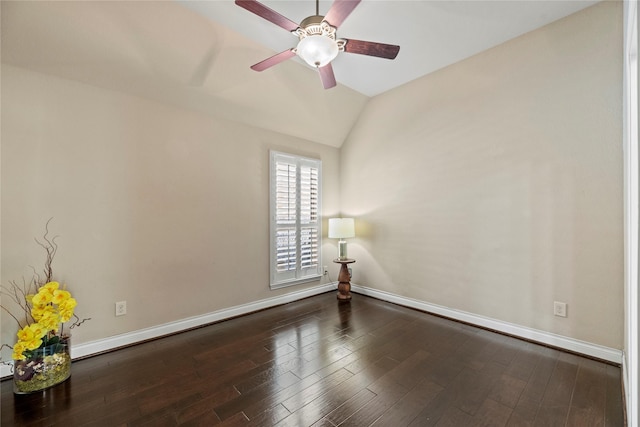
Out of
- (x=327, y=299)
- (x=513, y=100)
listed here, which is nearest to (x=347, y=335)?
(x=327, y=299)

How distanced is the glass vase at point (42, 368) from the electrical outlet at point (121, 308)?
0.46 metres

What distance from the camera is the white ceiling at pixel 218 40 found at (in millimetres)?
2084

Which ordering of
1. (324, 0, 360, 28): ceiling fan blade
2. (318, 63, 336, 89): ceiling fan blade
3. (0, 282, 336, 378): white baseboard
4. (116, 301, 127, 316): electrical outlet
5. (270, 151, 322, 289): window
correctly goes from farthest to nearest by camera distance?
(270, 151, 322, 289): window < (116, 301, 127, 316): electrical outlet < (0, 282, 336, 378): white baseboard < (318, 63, 336, 89): ceiling fan blade < (324, 0, 360, 28): ceiling fan blade

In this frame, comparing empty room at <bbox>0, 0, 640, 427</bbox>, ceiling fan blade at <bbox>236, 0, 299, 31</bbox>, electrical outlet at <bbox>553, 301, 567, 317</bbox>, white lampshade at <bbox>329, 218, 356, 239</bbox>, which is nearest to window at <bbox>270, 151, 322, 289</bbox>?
empty room at <bbox>0, 0, 640, 427</bbox>

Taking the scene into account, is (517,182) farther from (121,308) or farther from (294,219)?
(121,308)

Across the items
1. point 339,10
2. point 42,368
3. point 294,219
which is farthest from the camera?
point 294,219

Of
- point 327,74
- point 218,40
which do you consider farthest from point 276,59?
point 218,40

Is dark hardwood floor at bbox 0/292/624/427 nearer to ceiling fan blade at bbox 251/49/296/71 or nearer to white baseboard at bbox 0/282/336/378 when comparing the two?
white baseboard at bbox 0/282/336/378

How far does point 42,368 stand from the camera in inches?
76.7

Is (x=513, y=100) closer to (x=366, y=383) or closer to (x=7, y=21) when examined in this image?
(x=366, y=383)

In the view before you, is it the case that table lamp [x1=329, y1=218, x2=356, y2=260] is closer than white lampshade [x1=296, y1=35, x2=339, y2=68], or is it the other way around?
white lampshade [x1=296, y1=35, x2=339, y2=68]

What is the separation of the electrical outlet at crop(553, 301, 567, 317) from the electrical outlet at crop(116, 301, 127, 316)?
159 inches

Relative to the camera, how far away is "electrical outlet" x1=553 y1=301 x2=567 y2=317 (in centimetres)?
245

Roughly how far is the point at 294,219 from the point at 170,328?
1951 millimetres
